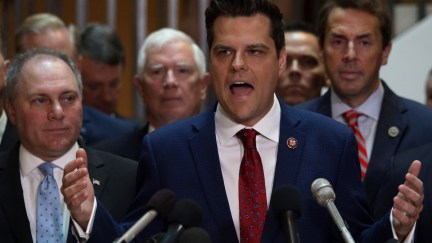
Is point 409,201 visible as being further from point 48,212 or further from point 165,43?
point 165,43

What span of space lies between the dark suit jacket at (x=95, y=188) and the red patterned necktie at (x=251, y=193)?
0.60 metres

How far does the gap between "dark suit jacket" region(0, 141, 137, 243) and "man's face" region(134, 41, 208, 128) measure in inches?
37.5

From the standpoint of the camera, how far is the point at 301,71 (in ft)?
16.6

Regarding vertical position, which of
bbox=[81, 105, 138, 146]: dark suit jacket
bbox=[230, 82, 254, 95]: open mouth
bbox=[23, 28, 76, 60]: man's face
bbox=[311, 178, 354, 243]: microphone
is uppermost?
bbox=[230, 82, 254, 95]: open mouth

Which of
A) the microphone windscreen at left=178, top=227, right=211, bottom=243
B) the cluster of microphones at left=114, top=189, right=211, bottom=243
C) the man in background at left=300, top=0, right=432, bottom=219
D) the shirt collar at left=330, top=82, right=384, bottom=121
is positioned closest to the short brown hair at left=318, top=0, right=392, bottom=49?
the man in background at left=300, top=0, right=432, bottom=219

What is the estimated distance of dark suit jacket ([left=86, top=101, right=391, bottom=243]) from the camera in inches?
128

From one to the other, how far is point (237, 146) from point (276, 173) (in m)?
0.17

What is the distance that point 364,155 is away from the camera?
4.21 metres

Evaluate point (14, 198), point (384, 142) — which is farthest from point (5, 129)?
point (384, 142)

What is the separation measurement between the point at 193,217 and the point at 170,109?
6.89ft

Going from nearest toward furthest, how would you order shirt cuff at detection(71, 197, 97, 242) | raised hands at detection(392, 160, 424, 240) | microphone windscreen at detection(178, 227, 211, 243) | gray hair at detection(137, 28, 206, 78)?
microphone windscreen at detection(178, 227, 211, 243), raised hands at detection(392, 160, 424, 240), shirt cuff at detection(71, 197, 97, 242), gray hair at detection(137, 28, 206, 78)

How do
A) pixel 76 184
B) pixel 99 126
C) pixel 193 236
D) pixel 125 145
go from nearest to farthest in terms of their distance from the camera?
pixel 193 236 → pixel 76 184 → pixel 125 145 → pixel 99 126

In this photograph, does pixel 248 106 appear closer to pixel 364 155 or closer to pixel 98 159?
pixel 98 159

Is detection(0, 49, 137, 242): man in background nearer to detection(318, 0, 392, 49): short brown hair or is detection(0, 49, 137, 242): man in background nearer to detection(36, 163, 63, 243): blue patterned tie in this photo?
detection(36, 163, 63, 243): blue patterned tie
